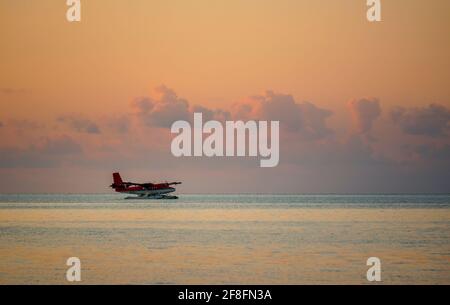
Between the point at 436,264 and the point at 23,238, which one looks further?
the point at 23,238

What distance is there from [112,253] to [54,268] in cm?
1084

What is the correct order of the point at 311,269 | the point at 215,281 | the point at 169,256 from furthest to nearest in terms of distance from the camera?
the point at 169,256
the point at 311,269
the point at 215,281

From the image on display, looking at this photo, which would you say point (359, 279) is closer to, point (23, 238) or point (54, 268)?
point (54, 268)

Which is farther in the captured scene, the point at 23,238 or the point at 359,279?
the point at 23,238

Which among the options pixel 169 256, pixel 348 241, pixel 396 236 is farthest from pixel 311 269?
pixel 396 236

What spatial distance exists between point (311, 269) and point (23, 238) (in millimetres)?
39831

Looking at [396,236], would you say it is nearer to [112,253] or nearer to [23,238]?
[112,253]
